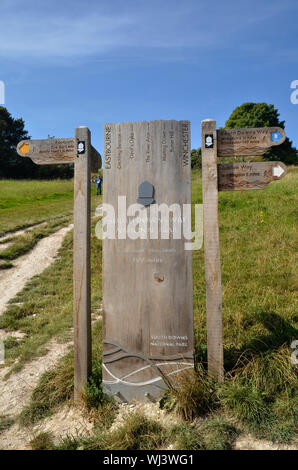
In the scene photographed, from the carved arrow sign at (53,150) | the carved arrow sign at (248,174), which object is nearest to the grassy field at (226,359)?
the carved arrow sign at (248,174)

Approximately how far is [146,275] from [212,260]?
751 millimetres

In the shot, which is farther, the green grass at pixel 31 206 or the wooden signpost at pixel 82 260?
the green grass at pixel 31 206

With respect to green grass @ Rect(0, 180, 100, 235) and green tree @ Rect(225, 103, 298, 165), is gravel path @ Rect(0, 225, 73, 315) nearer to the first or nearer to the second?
green grass @ Rect(0, 180, 100, 235)

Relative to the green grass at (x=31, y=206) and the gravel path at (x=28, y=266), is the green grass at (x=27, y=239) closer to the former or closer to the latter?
the gravel path at (x=28, y=266)

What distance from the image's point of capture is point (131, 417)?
3.15m

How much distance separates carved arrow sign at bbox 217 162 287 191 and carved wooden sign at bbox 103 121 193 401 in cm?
42

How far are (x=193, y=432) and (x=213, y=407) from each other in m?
0.39

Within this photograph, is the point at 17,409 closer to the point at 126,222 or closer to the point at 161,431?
the point at 161,431

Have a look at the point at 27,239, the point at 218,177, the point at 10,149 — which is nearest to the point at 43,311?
the point at 218,177

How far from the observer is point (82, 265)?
12.4ft

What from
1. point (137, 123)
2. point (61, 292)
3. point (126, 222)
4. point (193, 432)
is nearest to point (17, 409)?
point (193, 432)

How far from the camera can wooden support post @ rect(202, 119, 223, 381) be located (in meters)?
3.54

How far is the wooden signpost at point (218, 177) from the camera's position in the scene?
3.55m

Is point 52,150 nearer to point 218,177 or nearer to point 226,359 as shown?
point 218,177
